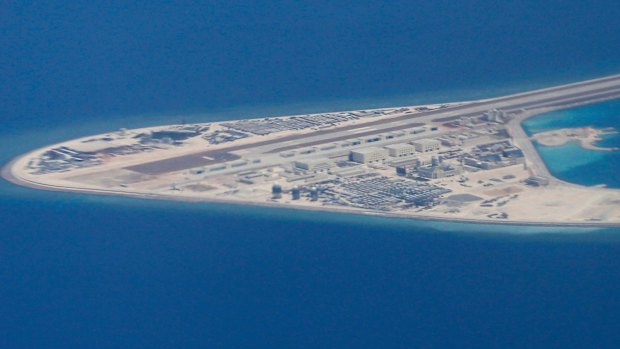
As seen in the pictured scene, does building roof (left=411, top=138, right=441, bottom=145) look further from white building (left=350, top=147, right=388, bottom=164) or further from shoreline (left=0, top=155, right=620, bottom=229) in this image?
shoreline (left=0, top=155, right=620, bottom=229)

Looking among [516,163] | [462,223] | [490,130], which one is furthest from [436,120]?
[462,223]

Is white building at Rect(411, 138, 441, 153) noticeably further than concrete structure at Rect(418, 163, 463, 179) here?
Yes

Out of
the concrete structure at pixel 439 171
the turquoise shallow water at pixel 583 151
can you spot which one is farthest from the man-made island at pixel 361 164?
the turquoise shallow water at pixel 583 151

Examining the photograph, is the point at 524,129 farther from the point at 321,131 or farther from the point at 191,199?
the point at 191,199

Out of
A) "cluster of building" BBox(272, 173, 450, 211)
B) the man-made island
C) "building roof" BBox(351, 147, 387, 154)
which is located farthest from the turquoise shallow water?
"building roof" BBox(351, 147, 387, 154)

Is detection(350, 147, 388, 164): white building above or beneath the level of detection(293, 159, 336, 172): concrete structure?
above

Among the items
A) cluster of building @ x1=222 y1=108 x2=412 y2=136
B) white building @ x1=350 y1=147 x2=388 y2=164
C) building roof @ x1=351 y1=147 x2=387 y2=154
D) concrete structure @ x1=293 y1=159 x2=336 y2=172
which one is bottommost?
concrete structure @ x1=293 y1=159 x2=336 y2=172
